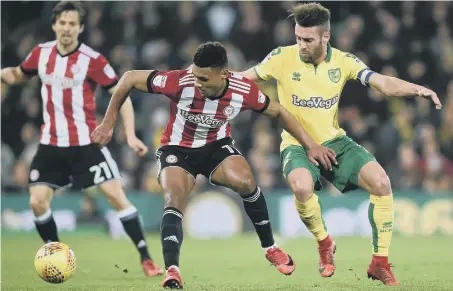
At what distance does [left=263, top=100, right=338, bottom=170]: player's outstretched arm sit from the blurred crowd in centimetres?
774

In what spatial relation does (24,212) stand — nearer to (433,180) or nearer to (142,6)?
(142,6)

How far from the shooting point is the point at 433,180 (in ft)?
51.4

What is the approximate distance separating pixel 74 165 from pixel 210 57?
2619 mm

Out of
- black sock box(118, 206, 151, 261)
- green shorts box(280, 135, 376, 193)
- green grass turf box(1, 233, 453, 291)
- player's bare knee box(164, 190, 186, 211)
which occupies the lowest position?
green grass turf box(1, 233, 453, 291)

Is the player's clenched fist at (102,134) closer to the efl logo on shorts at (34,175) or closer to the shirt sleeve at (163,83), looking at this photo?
the shirt sleeve at (163,83)

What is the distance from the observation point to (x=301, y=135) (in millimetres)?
7723

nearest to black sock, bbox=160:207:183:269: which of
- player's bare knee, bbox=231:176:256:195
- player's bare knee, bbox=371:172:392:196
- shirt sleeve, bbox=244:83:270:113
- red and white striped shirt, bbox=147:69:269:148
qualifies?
player's bare knee, bbox=231:176:256:195

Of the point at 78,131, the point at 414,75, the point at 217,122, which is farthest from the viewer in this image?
the point at 414,75

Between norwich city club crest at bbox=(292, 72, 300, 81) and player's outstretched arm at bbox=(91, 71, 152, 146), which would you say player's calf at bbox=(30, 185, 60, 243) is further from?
norwich city club crest at bbox=(292, 72, 300, 81)

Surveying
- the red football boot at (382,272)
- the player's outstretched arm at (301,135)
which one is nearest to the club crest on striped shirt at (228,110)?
the player's outstretched arm at (301,135)

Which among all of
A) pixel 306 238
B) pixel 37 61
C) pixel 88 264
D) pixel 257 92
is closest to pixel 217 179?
pixel 257 92

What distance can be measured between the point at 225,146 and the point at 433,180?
844cm

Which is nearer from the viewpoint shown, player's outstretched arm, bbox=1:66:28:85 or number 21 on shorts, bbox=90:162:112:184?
number 21 on shorts, bbox=90:162:112:184

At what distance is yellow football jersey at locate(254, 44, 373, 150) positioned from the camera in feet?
26.7
